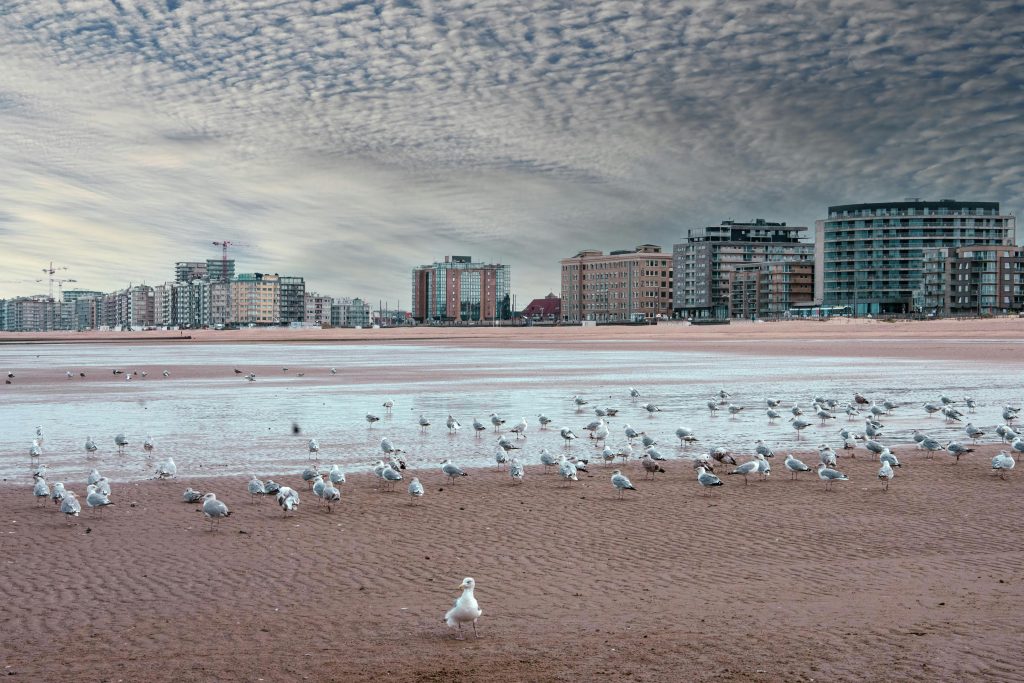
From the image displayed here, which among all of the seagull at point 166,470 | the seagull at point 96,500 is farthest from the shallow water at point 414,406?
the seagull at point 96,500

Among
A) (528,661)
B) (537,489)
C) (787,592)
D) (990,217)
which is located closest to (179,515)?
(537,489)

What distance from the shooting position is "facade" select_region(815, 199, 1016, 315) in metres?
182

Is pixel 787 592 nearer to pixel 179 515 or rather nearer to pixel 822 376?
pixel 179 515

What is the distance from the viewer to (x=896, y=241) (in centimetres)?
18275

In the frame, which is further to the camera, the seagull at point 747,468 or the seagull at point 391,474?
the seagull at point 747,468

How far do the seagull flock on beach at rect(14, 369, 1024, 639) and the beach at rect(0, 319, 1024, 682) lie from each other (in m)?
0.27

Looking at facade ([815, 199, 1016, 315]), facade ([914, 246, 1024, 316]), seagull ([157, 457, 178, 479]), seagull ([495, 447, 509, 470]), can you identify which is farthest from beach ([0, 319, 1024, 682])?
facade ([815, 199, 1016, 315])

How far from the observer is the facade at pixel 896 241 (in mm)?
182375

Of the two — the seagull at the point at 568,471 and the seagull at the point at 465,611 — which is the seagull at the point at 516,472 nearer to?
the seagull at the point at 568,471

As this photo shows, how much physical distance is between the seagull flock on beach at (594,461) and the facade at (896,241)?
172m

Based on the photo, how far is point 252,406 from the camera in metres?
27.8

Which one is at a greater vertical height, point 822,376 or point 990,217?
point 990,217

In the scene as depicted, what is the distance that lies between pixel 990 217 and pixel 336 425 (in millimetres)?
191775

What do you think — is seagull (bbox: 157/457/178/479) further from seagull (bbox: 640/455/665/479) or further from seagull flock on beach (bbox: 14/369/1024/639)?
seagull (bbox: 640/455/665/479)
